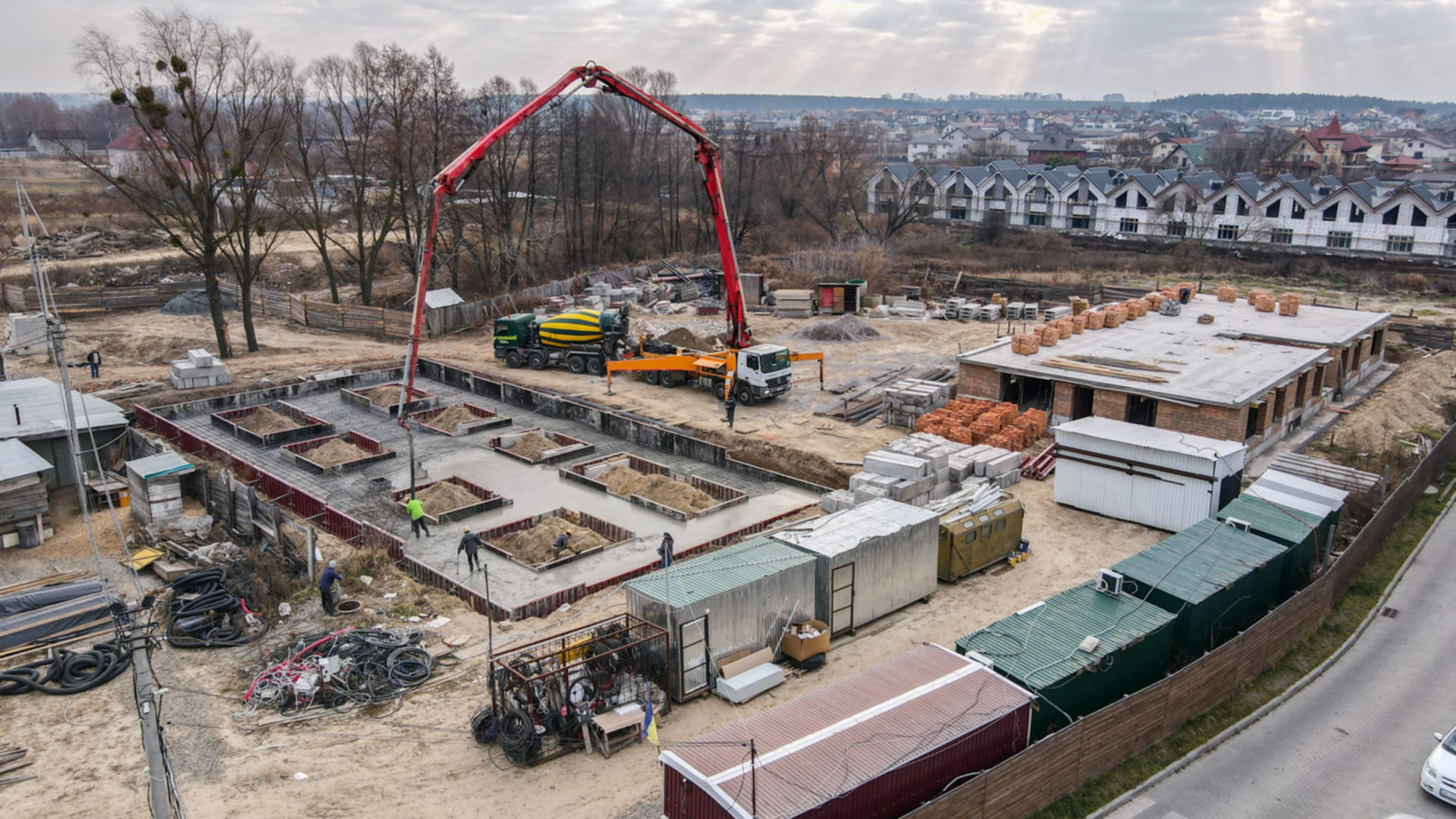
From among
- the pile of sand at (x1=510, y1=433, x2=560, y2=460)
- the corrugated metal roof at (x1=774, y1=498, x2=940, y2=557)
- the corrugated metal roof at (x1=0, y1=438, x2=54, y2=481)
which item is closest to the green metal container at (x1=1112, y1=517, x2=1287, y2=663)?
the corrugated metal roof at (x1=774, y1=498, x2=940, y2=557)

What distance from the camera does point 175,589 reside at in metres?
17.5

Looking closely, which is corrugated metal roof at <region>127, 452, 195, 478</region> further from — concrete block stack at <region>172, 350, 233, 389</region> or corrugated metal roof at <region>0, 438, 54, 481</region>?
concrete block stack at <region>172, 350, 233, 389</region>

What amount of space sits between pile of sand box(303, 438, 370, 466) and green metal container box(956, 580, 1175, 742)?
18648 millimetres

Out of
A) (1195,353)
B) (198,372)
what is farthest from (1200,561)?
(198,372)

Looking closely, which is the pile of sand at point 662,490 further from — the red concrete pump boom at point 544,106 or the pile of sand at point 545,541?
the red concrete pump boom at point 544,106

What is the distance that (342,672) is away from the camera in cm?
1496

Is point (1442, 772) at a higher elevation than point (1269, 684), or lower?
higher

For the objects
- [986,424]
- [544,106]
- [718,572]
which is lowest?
[986,424]

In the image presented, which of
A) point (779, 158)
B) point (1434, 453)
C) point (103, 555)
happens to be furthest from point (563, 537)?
point (779, 158)

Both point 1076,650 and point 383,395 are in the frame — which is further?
point 383,395

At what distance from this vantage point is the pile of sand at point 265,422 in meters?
28.6

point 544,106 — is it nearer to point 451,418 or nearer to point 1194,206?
point 451,418

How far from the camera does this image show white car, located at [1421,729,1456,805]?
12078 mm

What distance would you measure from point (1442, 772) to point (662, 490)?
15.9 metres
